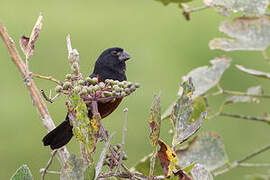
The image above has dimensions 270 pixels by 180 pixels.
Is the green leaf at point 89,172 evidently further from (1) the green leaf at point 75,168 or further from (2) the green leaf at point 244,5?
(2) the green leaf at point 244,5

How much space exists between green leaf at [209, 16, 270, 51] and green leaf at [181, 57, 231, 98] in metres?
0.05

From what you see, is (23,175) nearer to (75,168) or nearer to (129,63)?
(75,168)

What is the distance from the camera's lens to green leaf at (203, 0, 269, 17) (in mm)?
1247

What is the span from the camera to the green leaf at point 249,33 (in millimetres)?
1650

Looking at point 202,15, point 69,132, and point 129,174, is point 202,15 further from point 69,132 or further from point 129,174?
point 129,174

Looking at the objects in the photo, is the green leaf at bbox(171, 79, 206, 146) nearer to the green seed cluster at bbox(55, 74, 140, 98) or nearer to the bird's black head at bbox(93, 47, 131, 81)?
the green seed cluster at bbox(55, 74, 140, 98)

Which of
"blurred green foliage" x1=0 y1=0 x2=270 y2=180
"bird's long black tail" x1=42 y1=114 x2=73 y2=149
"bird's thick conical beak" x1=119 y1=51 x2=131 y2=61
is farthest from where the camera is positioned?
"blurred green foliage" x1=0 y1=0 x2=270 y2=180

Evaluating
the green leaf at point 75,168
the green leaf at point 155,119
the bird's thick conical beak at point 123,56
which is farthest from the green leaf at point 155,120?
the bird's thick conical beak at point 123,56

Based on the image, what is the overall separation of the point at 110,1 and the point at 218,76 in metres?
5.75

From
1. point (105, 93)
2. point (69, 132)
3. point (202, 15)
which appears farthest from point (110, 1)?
point (105, 93)

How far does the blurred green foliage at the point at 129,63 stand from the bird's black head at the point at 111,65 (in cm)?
218

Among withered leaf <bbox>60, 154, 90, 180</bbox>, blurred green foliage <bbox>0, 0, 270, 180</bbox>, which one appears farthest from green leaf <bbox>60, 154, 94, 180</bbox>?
blurred green foliage <bbox>0, 0, 270, 180</bbox>

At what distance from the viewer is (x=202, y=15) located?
686cm

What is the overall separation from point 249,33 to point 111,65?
70 centimetres
